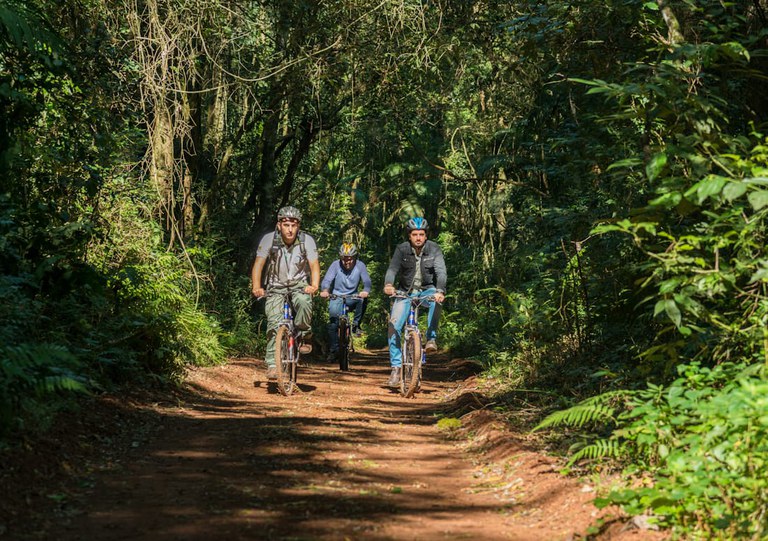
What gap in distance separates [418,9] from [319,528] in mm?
11756

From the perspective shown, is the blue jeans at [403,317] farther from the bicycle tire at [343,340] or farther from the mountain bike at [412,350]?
the bicycle tire at [343,340]

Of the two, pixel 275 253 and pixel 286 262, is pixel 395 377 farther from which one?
pixel 275 253

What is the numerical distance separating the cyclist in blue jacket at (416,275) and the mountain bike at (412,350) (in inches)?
3.3

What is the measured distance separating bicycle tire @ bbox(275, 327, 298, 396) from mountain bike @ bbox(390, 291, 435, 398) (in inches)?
61.1

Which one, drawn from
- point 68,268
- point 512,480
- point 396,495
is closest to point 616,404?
point 512,480

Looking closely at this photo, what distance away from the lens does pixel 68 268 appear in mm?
9242

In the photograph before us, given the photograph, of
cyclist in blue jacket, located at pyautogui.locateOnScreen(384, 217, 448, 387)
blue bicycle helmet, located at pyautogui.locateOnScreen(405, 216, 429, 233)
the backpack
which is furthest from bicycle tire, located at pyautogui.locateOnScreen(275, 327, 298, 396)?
blue bicycle helmet, located at pyautogui.locateOnScreen(405, 216, 429, 233)

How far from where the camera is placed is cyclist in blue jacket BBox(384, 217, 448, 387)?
12.6 m

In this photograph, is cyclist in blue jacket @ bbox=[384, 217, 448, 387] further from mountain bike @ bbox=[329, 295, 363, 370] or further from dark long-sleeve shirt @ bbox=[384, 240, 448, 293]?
mountain bike @ bbox=[329, 295, 363, 370]

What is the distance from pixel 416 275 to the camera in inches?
502

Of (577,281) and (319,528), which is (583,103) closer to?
(577,281)

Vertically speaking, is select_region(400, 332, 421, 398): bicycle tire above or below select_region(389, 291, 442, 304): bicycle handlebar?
below

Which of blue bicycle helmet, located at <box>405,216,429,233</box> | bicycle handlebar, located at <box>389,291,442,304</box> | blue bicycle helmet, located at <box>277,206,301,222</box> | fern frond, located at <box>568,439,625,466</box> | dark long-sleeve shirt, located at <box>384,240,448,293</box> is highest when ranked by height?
blue bicycle helmet, located at <box>277,206,301,222</box>

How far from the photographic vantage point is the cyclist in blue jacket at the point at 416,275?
12.6m
